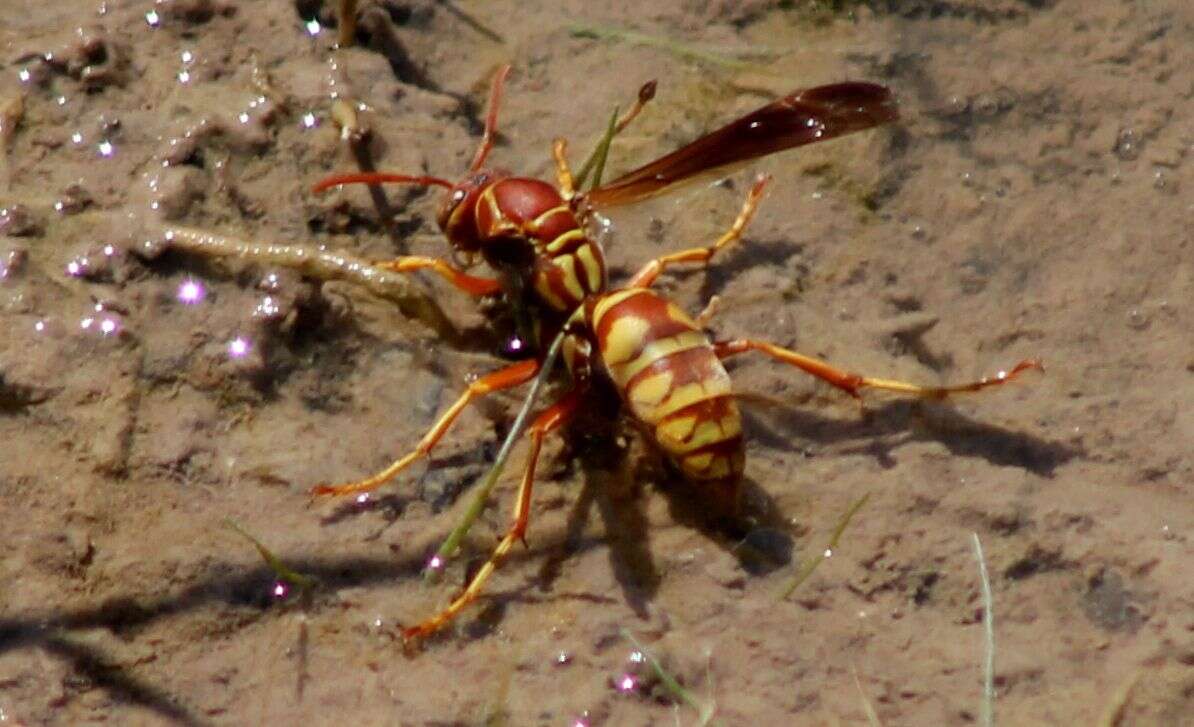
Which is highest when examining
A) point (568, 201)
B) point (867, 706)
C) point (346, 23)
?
point (346, 23)

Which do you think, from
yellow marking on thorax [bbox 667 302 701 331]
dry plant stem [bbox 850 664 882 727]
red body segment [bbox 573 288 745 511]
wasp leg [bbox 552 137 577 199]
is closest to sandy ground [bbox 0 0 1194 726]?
dry plant stem [bbox 850 664 882 727]

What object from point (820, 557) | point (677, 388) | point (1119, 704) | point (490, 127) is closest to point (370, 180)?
point (490, 127)

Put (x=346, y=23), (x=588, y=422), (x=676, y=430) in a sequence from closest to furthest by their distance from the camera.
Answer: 1. (x=676, y=430)
2. (x=588, y=422)
3. (x=346, y=23)

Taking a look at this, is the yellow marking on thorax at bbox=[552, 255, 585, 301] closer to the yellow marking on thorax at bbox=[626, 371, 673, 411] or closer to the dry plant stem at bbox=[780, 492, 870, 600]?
the yellow marking on thorax at bbox=[626, 371, 673, 411]

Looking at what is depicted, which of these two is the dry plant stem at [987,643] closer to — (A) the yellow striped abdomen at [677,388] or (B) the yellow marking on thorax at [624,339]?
(A) the yellow striped abdomen at [677,388]

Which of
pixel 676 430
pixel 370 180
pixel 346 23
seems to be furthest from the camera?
pixel 346 23

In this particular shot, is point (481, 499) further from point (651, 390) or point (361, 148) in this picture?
point (361, 148)

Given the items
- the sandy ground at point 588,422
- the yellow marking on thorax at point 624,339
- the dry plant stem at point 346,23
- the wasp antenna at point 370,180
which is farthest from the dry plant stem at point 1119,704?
the dry plant stem at point 346,23
